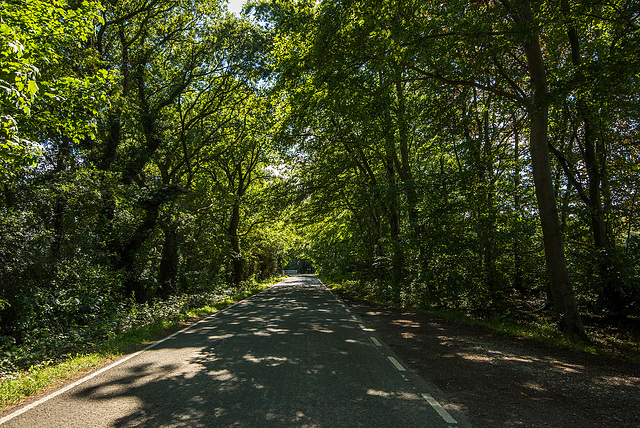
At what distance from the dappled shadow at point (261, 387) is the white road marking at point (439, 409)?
0.09 m

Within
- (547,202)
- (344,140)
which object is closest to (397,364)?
(547,202)

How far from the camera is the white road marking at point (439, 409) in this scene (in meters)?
3.61

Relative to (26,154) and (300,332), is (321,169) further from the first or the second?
(26,154)

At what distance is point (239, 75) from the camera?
55.8ft

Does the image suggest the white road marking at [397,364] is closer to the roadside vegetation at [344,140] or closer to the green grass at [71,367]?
the roadside vegetation at [344,140]

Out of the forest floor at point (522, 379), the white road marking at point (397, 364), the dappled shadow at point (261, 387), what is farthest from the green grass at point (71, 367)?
the forest floor at point (522, 379)

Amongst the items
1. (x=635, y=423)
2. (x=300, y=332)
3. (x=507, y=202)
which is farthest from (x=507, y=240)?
(x=635, y=423)

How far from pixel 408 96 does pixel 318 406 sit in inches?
512

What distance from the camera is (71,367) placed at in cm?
591

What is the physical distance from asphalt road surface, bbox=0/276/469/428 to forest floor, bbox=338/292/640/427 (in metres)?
0.41

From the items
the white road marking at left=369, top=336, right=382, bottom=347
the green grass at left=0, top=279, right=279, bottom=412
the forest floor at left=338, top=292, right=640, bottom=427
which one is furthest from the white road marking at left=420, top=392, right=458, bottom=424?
the green grass at left=0, top=279, right=279, bottom=412

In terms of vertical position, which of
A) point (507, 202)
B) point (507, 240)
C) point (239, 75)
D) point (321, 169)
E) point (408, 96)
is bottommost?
point (507, 240)

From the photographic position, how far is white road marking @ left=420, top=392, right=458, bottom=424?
11.8ft

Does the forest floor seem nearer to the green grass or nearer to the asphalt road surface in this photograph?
the asphalt road surface
